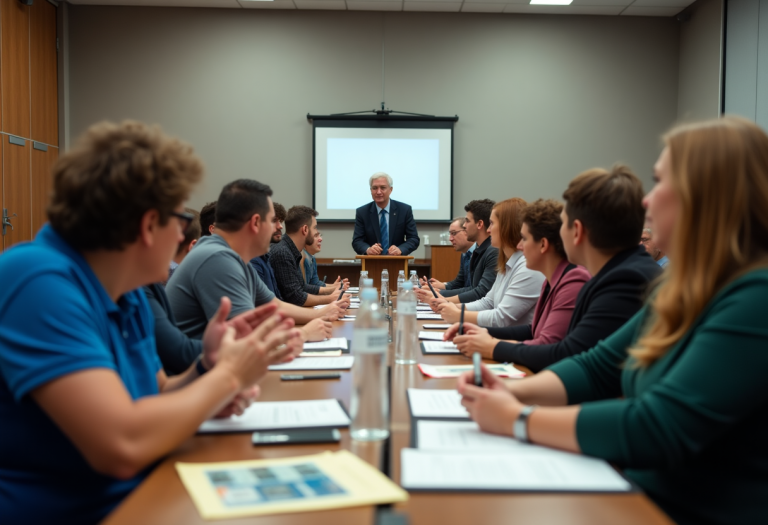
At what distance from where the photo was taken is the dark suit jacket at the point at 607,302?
5.82 feet

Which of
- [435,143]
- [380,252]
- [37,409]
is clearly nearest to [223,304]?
[37,409]

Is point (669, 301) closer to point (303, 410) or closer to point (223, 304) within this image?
point (303, 410)

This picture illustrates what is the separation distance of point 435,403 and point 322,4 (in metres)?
6.84

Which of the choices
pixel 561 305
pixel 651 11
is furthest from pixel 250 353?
pixel 651 11

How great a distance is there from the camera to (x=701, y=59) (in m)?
7.23

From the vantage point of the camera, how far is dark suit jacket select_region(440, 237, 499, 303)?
4336mm

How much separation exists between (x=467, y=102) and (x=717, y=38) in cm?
284

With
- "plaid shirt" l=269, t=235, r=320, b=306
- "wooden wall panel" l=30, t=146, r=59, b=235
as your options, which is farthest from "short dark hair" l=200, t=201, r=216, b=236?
"wooden wall panel" l=30, t=146, r=59, b=235

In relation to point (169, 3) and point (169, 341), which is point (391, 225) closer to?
point (169, 3)

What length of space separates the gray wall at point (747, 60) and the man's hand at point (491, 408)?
5.85 meters

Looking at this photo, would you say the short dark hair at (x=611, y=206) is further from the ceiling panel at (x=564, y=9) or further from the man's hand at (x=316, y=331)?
the ceiling panel at (x=564, y=9)

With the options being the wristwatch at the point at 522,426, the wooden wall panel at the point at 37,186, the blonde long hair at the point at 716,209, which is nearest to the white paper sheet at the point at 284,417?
the wristwatch at the point at 522,426

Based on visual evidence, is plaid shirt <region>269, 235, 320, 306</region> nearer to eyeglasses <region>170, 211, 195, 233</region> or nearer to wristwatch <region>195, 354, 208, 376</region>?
wristwatch <region>195, 354, 208, 376</region>

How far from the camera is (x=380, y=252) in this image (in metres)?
5.81
